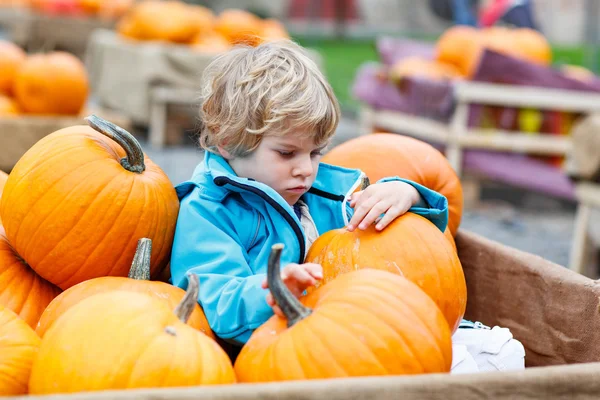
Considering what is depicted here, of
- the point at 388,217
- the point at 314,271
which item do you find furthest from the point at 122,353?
the point at 388,217

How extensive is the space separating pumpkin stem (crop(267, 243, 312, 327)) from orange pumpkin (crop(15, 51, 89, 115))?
13.4 ft

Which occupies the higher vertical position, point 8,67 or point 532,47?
point 532,47

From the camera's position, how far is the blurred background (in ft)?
16.4

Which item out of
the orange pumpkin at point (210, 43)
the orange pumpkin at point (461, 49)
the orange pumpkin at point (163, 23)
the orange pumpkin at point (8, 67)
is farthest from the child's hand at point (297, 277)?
the orange pumpkin at point (163, 23)

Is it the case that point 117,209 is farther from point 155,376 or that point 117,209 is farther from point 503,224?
point 503,224

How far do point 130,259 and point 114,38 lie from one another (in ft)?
22.0

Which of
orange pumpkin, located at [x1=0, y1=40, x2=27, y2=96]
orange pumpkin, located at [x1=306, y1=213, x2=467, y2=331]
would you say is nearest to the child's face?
orange pumpkin, located at [x1=306, y1=213, x2=467, y2=331]

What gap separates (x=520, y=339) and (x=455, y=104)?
3709 mm

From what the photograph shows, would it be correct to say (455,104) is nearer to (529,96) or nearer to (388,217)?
(529,96)

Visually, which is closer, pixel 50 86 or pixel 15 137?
pixel 15 137

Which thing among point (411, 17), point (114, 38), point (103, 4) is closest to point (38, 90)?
point (114, 38)

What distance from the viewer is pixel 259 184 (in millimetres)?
2023

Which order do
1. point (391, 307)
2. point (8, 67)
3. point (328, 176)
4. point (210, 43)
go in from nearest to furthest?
point (391, 307) → point (328, 176) → point (8, 67) → point (210, 43)

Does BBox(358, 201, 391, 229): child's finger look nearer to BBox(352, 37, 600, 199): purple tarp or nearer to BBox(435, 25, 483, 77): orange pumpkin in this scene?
BBox(352, 37, 600, 199): purple tarp
